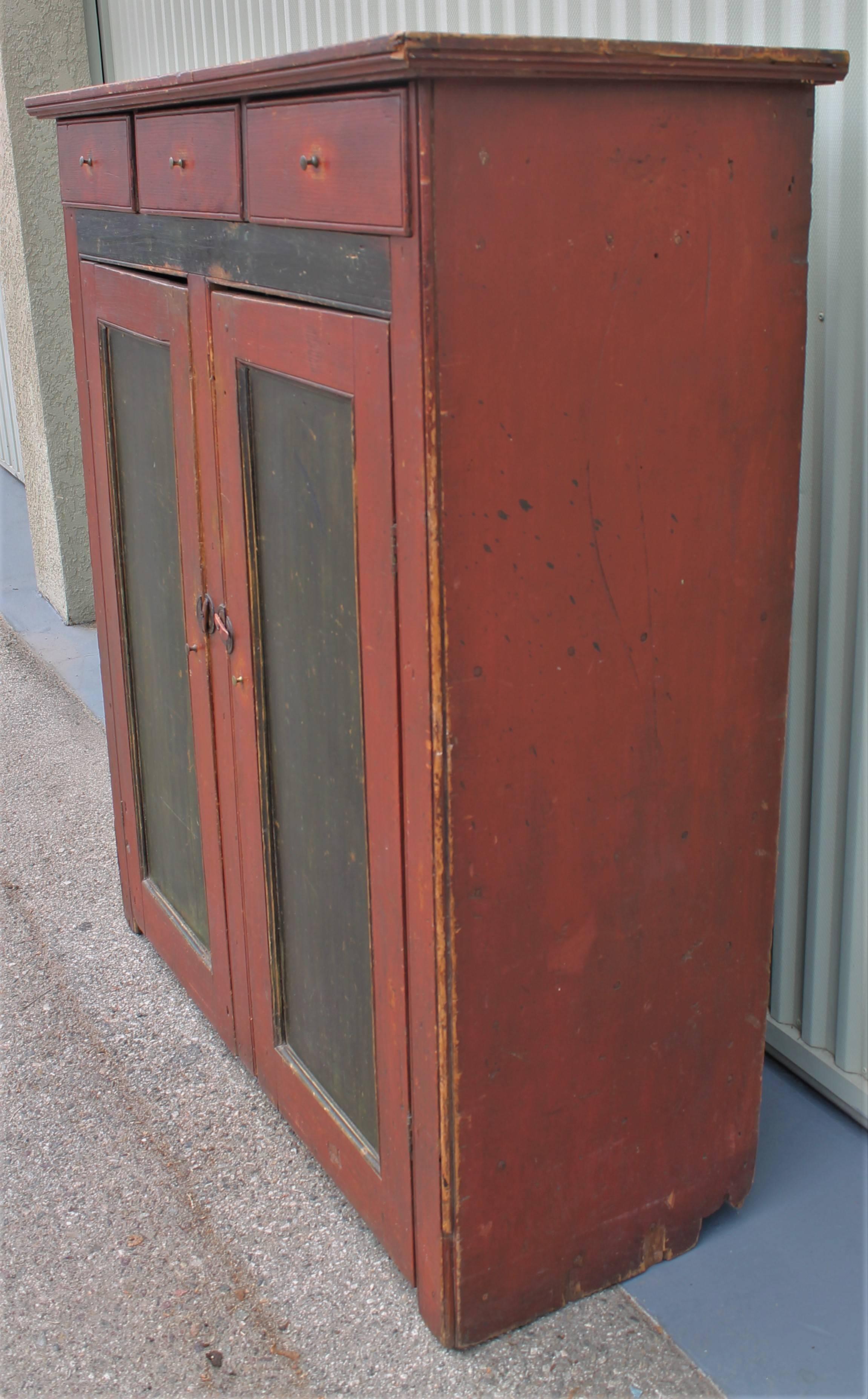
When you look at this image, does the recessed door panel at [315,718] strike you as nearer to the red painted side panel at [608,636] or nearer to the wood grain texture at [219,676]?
the wood grain texture at [219,676]

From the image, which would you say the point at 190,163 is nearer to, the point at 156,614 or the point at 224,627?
the point at 224,627

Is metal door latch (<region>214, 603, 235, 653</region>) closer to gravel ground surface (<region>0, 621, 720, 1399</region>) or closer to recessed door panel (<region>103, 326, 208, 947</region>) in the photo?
recessed door panel (<region>103, 326, 208, 947</region>)

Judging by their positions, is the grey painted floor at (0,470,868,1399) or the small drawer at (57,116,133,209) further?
the small drawer at (57,116,133,209)

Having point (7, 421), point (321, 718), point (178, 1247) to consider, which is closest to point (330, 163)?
point (321, 718)

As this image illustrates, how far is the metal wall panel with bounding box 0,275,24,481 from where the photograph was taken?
7.21 m

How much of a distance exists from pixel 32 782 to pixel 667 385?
2863 millimetres

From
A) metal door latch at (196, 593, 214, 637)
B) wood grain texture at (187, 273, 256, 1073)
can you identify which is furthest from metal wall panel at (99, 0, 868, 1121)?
A: metal door latch at (196, 593, 214, 637)

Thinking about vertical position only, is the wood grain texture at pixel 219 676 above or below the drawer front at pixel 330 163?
below

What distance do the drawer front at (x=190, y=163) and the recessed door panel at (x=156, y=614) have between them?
26cm

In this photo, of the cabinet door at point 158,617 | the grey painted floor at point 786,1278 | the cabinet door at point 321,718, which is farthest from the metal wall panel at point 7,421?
the grey painted floor at point 786,1278

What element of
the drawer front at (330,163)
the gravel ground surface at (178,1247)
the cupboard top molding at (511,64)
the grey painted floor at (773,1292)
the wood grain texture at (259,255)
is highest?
the cupboard top molding at (511,64)

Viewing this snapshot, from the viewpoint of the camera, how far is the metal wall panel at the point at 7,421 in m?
7.21

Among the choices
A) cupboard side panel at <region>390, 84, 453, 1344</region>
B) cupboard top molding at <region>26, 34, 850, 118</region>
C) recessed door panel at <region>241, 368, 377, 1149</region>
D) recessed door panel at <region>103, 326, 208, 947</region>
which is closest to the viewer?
cupboard top molding at <region>26, 34, 850, 118</region>

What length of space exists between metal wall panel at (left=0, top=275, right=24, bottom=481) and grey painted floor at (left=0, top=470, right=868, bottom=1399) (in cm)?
582
